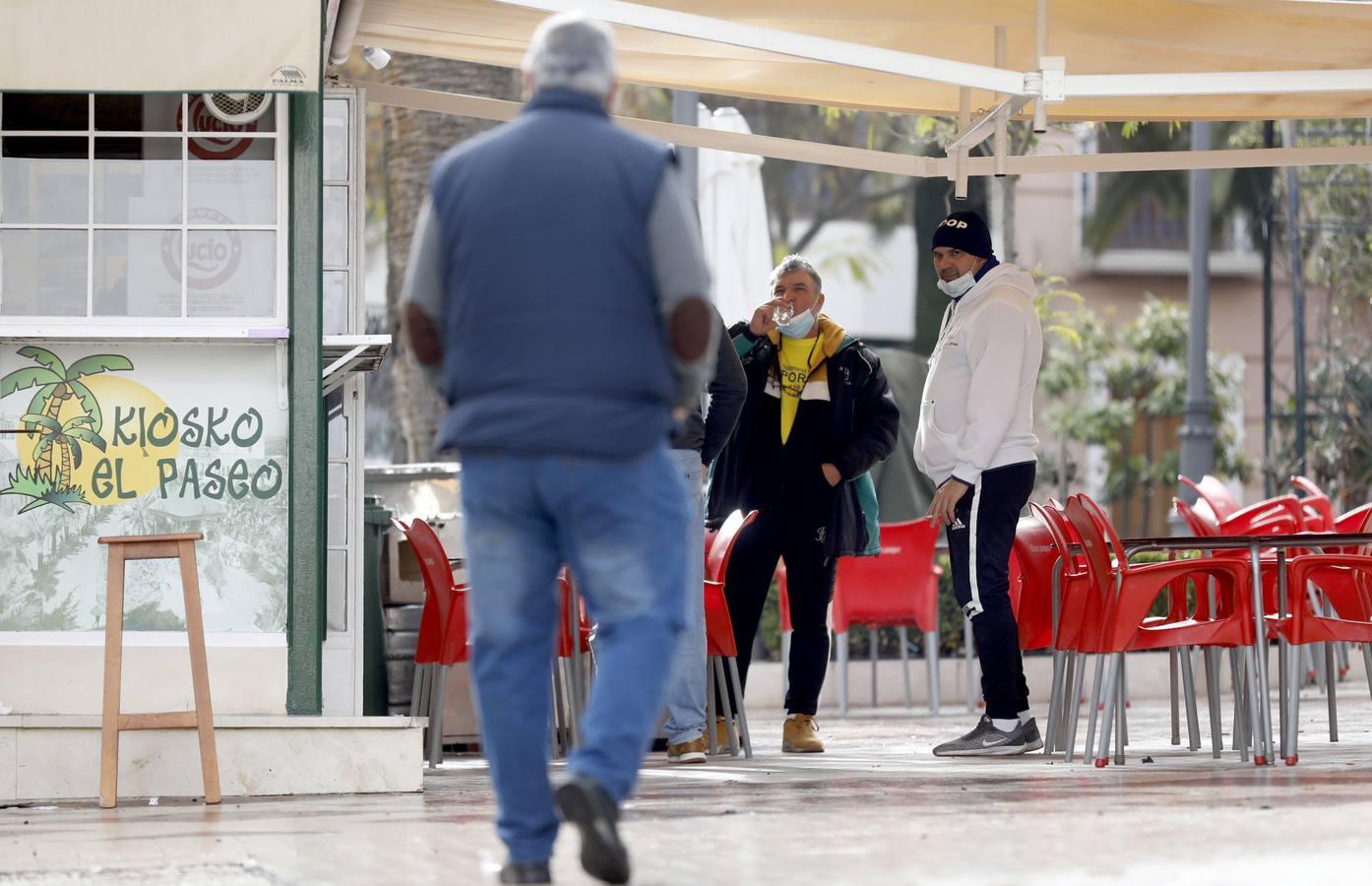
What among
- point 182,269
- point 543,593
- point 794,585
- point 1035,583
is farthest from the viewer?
point 794,585

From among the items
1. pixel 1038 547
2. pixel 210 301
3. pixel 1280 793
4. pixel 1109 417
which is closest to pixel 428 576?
pixel 210 301

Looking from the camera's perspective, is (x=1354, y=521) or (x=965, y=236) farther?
(x=1354, y=521)

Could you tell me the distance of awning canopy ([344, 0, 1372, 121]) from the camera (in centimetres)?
738

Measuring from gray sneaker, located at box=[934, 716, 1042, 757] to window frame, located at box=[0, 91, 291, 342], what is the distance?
10.2ft

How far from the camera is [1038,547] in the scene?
848cm

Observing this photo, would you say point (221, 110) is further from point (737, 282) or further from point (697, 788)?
point (737, 282)

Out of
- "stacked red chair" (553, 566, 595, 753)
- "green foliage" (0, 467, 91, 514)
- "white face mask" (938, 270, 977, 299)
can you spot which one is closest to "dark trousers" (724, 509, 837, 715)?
"stacked red chair" (553, 566, 595, 753)

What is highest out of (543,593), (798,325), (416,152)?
(416,152)

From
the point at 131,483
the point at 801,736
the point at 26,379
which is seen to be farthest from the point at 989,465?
the point at 26,379

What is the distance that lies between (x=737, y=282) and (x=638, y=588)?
8859mm

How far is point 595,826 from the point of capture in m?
4.18

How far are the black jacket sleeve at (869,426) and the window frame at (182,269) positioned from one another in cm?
262

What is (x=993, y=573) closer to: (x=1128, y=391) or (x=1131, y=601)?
(x=1131, y=601)

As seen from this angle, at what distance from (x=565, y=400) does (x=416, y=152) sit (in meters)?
12.3
